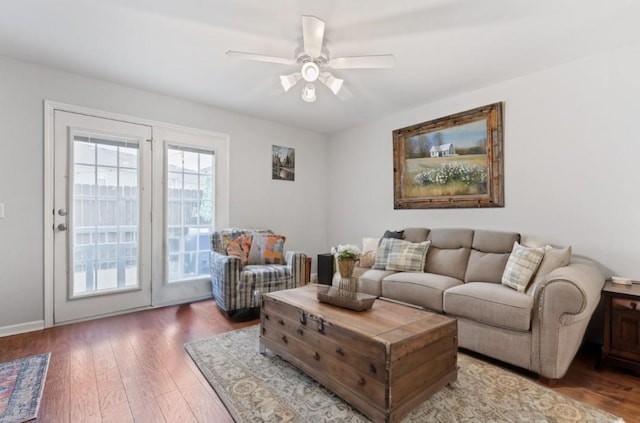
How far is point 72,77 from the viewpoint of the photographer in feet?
9.99

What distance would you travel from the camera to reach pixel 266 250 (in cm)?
367

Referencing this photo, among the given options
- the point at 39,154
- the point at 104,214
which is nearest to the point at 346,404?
the point at 104,214

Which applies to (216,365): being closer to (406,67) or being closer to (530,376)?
(530,376)

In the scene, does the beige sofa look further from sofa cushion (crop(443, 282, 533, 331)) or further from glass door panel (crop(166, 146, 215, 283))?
glass door panel (crop(166, 146, 215, 283))

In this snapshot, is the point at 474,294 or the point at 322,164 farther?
the point at 322,164

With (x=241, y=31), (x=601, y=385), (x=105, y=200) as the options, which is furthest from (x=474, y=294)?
(x=105, y=200)

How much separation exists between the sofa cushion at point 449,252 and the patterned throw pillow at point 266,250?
5.74ft

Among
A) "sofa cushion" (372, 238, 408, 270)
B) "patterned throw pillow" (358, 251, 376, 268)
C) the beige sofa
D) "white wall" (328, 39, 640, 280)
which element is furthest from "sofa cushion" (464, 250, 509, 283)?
"patterned throw pillow" (358, 251, 376, 268)

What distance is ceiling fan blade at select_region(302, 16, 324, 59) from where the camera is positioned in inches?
73.7

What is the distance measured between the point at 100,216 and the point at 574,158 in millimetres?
4707

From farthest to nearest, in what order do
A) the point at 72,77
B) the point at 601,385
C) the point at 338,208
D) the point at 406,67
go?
the point at 338,208 → the point at 72,77 → the point at 406,67 → the point at 601,385

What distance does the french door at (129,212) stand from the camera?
3.02 metres

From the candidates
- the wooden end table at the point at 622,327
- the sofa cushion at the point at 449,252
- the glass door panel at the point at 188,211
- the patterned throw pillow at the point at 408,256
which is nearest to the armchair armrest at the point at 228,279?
the glass door panel at the point at 188,211

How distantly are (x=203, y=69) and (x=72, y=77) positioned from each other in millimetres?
1397
